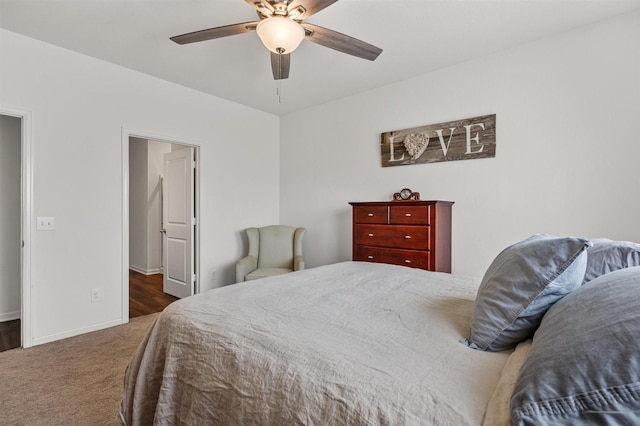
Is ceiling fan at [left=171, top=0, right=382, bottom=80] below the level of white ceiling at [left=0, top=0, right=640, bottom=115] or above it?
below

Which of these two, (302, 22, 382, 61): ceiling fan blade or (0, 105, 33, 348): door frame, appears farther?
(0, 105, 33, 348): door frame

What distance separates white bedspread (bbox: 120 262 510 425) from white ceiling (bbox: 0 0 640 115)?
198 centimetres

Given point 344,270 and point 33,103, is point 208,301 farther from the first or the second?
point 33,103

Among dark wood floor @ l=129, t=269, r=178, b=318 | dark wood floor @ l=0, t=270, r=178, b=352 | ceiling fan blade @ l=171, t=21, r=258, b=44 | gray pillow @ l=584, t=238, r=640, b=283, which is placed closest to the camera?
gray pillow @ l=584, t=238, r=640, b=283

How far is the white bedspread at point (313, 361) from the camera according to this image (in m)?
0.75

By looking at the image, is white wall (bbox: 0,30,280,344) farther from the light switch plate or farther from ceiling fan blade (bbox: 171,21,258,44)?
ceiling fan blade (bbox: 171,21,258,44)

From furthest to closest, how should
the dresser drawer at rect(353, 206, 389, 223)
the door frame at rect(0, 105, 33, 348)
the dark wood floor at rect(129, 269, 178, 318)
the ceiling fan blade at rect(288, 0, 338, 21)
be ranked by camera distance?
1. the dark wood floor at rect(129, 269, 178, 318)
2. the dresser drawer at rect(353, 206, 389, 223)
3. the door frame at rect(0, 105, 33, 348)
4. the ceiling fan blade at rect(288, 0, 338, 21)

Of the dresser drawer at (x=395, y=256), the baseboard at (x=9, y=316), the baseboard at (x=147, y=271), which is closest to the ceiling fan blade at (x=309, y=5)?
the dresser drawer at (x=395, y=256)

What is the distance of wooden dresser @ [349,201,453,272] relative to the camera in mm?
2902

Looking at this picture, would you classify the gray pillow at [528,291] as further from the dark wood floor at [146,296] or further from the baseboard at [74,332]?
the dark wood floor at [146,296]

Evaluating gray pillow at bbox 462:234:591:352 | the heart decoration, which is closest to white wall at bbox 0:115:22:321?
the heart decoration

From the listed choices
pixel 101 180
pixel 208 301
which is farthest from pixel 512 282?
pixel 101 180

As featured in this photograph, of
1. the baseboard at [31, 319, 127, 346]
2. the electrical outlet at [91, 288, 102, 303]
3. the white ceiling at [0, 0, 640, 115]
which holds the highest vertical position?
the white ceiling at [0, 0, 640, 115]

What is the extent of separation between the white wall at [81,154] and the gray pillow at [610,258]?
3659mm
